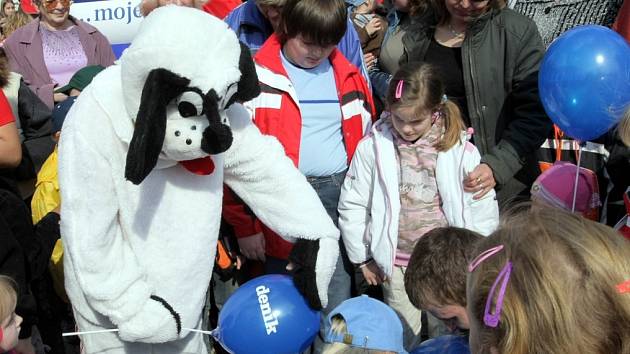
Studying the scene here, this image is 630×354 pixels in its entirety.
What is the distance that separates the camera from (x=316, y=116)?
3105 mm

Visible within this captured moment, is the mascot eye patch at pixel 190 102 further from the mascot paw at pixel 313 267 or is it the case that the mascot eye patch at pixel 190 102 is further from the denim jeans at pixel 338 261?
the denim jeans at pixel 338 261

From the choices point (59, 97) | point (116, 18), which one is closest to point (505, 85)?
point (59, 97)

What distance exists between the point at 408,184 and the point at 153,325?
4.42ft

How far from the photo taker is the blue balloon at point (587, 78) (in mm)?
2812

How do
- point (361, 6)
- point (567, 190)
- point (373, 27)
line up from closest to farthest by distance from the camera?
point (567, 190) < point (373, 27) < point (361, 6)

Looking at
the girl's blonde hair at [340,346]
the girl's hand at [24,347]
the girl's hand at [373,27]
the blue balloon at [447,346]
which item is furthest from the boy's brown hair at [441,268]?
the girl's hand at [373,27]

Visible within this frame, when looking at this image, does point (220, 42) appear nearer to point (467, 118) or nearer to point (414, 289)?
point (414, 289)

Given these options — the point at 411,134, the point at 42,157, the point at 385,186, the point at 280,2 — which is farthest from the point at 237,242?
the point at 42,157

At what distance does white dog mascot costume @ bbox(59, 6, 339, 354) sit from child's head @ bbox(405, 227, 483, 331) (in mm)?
323

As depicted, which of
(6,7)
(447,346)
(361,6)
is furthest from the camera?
(6,7)

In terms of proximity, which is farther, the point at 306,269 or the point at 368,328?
the point at 306,269

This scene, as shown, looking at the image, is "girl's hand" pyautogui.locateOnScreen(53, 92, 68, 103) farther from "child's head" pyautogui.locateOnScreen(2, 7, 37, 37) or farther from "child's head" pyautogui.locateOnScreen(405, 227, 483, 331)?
"child's head" pyautogui.locateOnScreen(405, 227, 483, 331)

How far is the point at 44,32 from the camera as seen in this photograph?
5.00 metres

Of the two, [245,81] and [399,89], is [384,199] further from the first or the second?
[245,81]
